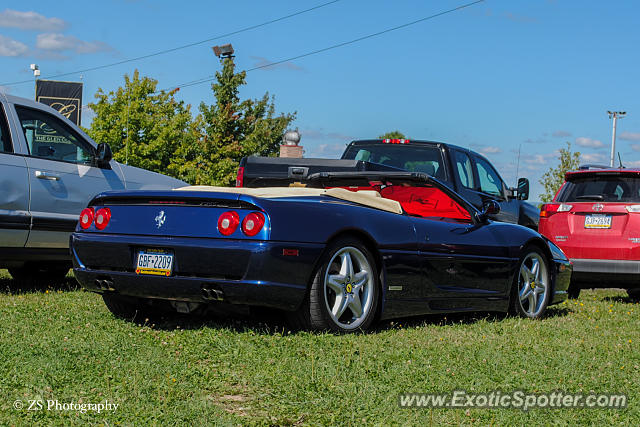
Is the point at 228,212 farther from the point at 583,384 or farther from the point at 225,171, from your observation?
the point at 225,171

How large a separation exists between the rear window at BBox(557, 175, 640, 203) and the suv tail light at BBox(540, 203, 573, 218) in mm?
106

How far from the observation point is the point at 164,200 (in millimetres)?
5336

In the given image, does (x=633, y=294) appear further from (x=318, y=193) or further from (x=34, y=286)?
(x=34, y=286)

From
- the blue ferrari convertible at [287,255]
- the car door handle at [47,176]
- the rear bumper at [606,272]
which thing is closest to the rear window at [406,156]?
the rear bumper at [606,272]

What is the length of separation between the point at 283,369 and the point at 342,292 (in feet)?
4.16

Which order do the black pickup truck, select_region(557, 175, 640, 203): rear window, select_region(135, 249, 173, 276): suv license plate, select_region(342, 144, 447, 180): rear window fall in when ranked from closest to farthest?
select_region(135, 249, 173, 276): suv license plate < select_region(557, 175, 640, 203): rear window < the black pickup truck < select_region(342, 144, 447, 180): rear window

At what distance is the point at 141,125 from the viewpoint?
49094mm

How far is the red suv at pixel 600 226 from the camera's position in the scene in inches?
367

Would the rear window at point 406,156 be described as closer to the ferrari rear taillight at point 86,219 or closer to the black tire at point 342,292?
the black tire at point 342,292

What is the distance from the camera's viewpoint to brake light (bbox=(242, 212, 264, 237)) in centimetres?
495

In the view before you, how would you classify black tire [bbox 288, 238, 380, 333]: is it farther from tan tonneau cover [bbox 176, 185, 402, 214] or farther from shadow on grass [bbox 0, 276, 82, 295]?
shadow on grass [bbox 0, 276, 82, 295]

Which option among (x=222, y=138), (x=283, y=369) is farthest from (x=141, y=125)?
(x=283, y=369)

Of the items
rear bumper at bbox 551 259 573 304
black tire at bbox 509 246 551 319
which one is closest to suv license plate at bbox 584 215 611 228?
rear bumper at bbox 551 259 573 304

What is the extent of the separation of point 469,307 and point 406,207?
105cm
